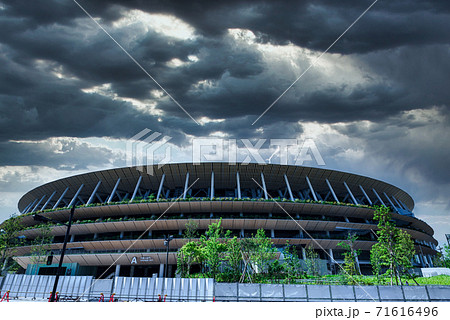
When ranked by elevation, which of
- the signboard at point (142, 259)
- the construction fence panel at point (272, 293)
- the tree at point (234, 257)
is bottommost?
the construction fence panel at point (272, 293)

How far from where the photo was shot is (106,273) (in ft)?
149

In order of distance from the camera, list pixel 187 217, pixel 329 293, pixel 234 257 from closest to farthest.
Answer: pixel 329 293
pixel 234 257
pixel 187 217

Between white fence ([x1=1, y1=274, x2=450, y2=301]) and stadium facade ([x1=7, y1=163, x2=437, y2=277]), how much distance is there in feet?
63.4

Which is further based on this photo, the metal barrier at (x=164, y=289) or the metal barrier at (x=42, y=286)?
the metal barrier at (x=42, y=286)

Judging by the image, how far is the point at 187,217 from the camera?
143ft

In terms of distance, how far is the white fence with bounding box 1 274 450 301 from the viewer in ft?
58.7

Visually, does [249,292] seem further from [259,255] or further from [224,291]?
[259,255]

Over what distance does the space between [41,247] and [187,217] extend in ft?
71.1

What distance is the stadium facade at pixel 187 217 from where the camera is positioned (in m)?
42.3

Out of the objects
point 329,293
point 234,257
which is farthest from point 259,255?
point 329,293

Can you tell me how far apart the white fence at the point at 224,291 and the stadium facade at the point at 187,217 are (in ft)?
63.4

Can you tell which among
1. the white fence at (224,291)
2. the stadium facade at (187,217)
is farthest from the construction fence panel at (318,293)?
the stadium facade at (187,217)

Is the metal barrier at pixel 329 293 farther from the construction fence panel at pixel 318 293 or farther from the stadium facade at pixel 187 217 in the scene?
the stadium facade at pixel 187 217

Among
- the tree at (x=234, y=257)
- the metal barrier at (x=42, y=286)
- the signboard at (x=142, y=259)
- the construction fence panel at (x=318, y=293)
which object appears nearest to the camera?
the construction fence panel at (x=318, y=293)
